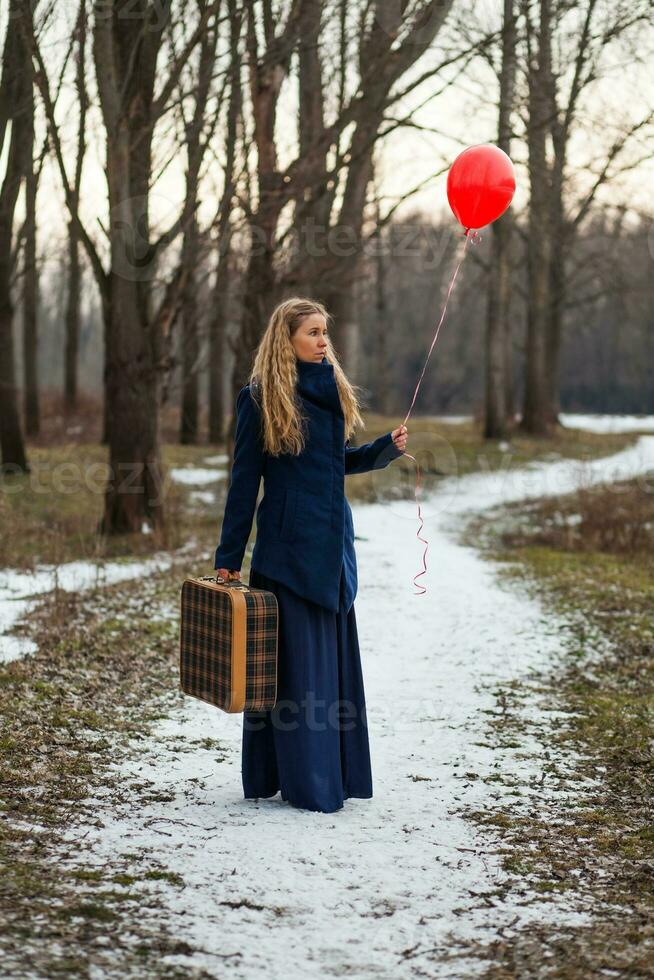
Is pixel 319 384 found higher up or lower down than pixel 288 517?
higher up

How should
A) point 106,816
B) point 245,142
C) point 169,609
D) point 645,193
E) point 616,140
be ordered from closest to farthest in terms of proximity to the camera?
point 106,816, point 169,609, point 245,142, point 616,140, point 645,193

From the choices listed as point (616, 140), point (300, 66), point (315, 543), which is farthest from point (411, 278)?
point (315, 543)

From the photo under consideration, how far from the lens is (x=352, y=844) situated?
12.8 feet

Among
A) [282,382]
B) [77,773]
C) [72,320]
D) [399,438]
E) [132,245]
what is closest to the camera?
[282,382]

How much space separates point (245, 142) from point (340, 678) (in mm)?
9104

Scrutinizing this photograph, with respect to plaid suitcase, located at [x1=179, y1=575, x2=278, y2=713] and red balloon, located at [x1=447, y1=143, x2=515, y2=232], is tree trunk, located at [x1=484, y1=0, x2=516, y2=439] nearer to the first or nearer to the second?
red balloon, located at [x1=447, y1=143, x2=515, y2=232]

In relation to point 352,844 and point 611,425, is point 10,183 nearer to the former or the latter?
point 352,844

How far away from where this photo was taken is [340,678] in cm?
432

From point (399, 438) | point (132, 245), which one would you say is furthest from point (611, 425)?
point (399, 438)

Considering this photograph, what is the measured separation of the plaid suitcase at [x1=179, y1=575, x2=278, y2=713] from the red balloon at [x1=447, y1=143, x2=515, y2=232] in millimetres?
2557

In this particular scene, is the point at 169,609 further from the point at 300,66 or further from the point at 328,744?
the point at 300,66

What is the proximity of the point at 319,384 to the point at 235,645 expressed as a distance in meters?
1.10

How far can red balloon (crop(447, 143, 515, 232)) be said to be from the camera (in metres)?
5.45

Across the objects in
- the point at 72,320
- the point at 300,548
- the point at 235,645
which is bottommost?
the point at 235,645
